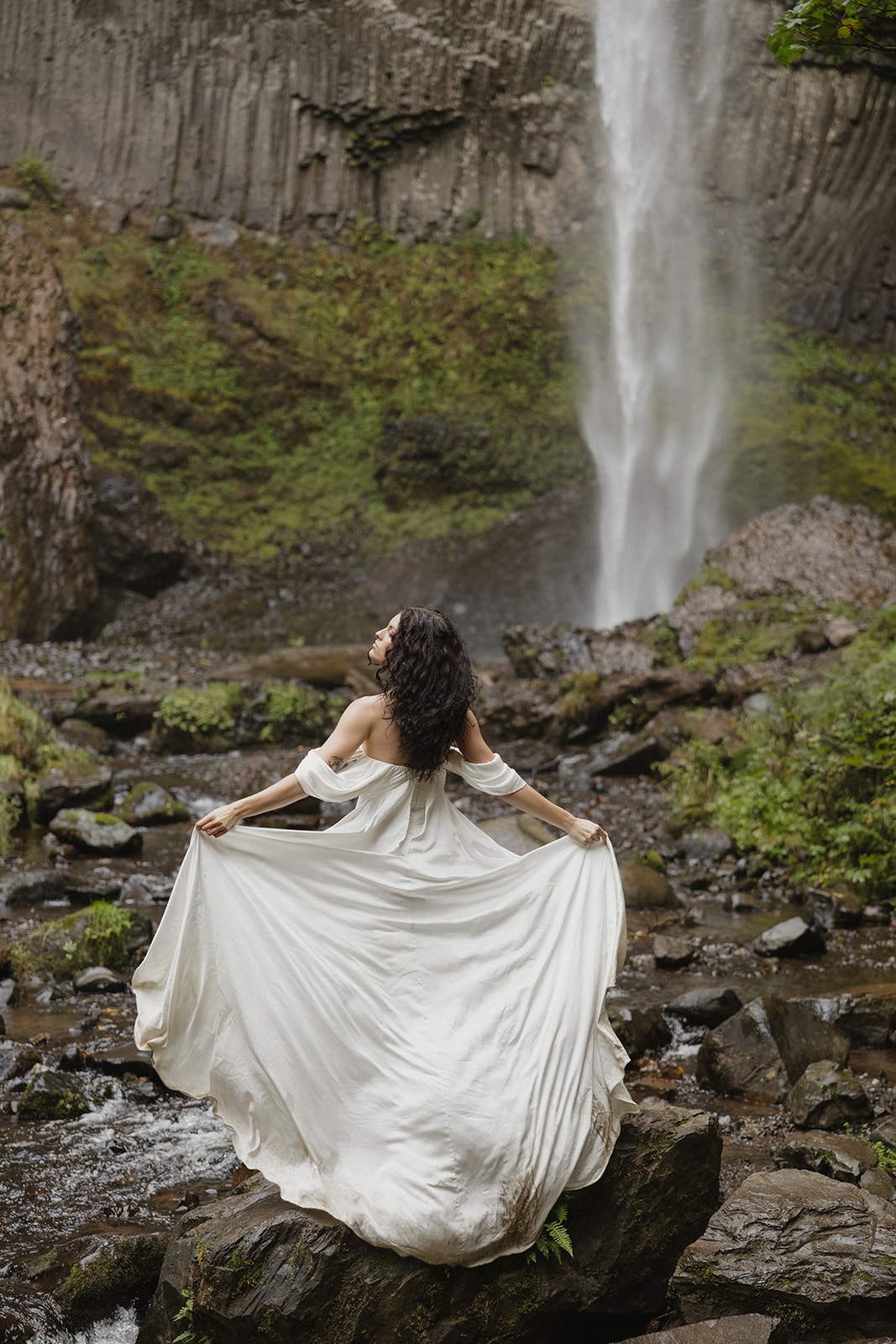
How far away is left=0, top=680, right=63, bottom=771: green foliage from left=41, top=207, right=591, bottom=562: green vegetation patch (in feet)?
33.0

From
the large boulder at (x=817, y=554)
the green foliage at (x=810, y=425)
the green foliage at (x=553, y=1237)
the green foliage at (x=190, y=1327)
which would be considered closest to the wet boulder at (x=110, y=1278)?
the green foliage at (x=190, y=1327)

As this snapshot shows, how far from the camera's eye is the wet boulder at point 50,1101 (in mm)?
4625

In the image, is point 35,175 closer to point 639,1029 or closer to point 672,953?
point 672,953

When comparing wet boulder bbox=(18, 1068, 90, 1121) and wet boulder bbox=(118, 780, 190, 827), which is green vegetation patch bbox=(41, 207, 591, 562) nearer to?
wet boulder bbox=(118, 780, 190, 827)

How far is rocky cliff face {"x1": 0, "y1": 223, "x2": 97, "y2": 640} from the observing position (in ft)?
50.8

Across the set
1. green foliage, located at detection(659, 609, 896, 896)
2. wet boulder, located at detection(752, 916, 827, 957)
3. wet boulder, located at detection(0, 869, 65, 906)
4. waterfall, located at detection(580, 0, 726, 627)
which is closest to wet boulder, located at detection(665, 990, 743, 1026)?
wet boulder, located at detection(752, 916, 827, 957)

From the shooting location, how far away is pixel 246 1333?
282 centimetres

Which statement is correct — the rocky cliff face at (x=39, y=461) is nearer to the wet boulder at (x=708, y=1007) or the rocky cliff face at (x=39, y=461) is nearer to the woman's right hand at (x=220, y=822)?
the wet boulder at (x=708, y=1007)

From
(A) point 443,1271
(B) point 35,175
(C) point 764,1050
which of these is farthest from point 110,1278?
(B) point 35,175

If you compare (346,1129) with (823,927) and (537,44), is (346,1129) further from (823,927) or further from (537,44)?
(537,44)

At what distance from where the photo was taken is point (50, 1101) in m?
4.65

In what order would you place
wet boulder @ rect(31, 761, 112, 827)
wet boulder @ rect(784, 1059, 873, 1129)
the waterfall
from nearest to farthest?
wet boulder @ rect(784, 1059, 873, 1129)
wet boulder @ rect(31, 761, 112, 827)
the waterfall

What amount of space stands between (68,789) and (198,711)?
2791mm

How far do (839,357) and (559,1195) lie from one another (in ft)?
80.6
